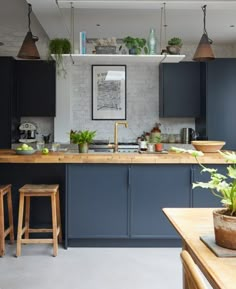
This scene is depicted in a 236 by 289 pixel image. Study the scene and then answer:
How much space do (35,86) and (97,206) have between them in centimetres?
331

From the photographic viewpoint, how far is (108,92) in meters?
6.98

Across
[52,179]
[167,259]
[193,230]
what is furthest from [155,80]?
[193,230]

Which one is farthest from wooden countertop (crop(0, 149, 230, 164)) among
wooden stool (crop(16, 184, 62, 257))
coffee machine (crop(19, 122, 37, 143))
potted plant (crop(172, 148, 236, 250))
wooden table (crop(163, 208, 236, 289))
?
coffee machine (crop(19, 122, 37, 143))

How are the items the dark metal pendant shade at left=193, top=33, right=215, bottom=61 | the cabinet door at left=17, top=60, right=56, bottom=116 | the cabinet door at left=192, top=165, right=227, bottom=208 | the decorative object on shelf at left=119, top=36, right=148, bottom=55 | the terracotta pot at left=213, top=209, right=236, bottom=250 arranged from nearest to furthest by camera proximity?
the terracotta pot at left=213, top=209, right=236, bottom=250 → the cabinet door at left=192, top=165, right=227, bottom=208 → the dark metal pendant shade at left=193, top=33, right=215, bottom=61 → the decorative object on shelf at left=119, top=36, right=148, bottom=55 → the cabinet door at left=17, top=60, right=56, bottom=116

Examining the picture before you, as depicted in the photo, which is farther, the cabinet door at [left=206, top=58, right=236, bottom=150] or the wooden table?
the cabinet door at [left=206, top=58, right=236, bottom=150]

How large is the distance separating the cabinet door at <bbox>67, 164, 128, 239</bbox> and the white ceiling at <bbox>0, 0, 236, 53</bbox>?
2.10 metres

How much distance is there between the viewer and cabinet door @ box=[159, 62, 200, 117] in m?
6.61

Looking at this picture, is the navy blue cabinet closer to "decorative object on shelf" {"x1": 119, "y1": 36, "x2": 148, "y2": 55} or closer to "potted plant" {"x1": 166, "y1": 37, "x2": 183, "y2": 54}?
"decorative object on shelf" {"x1": 119, "y1": 36, "x2": 148, "y2": 55}

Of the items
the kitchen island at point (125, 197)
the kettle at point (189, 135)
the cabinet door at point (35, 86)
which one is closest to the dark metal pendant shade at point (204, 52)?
the kitchen island at point (125, 197)

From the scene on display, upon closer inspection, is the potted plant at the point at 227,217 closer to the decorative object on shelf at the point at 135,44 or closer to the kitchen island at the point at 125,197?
the kitchen island at the point at 125,197

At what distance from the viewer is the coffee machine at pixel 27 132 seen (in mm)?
6684

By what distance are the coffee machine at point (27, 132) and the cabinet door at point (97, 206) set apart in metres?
2.91

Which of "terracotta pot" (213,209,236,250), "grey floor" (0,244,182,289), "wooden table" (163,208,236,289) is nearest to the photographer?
"wooden table" (163,208,236,289)

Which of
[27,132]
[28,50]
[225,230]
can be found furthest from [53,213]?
[27,132]
